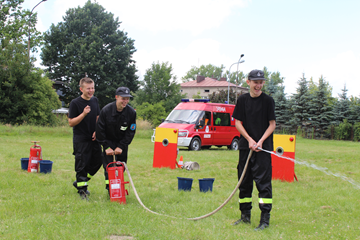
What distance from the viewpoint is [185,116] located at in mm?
16891

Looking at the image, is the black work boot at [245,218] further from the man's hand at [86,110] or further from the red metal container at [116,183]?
the man's hand at [86,110]

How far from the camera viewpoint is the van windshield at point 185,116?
653 inches

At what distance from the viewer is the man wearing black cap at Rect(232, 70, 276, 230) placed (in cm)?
424

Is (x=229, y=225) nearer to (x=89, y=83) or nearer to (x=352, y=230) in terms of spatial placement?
(x=352, y=230)

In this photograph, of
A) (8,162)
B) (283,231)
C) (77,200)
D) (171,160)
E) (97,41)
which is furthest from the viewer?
(97,41)

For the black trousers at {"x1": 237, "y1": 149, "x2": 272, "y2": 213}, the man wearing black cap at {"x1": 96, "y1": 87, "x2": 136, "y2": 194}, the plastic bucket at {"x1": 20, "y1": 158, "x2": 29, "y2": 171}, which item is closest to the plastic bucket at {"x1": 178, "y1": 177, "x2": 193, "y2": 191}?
the man wearing black cap at {"x1": 96, "y1": 87, "x2": 136, "y2": 194}

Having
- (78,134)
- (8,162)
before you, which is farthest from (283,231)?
(8,162)

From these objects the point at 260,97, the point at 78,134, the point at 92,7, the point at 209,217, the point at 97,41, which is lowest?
the point at 209,217

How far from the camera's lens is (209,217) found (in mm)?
4680

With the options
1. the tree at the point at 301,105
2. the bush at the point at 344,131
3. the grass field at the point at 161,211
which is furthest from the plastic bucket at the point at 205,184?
the tree at the point at 301,105

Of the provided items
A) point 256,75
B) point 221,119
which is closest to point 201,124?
point 221,119

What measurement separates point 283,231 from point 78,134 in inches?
142

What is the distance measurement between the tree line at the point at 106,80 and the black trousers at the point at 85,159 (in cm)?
2315

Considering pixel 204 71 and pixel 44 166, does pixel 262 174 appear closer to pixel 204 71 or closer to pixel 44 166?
pixel 44 166
